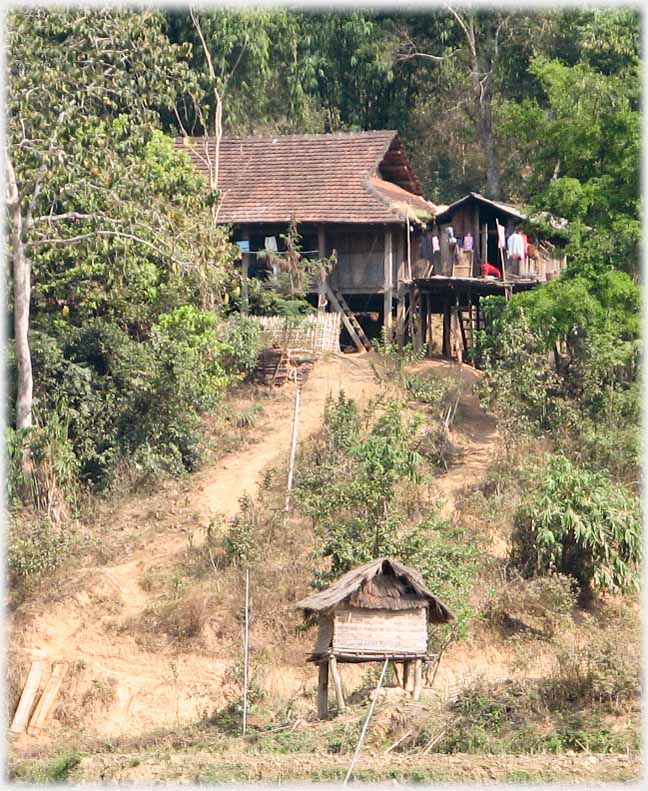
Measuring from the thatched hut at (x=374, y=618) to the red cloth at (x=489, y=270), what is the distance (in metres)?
14.6

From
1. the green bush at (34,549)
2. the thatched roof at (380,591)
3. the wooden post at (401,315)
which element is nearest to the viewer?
the thatched roof at (380,591)

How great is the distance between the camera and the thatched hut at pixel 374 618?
16.6 meters

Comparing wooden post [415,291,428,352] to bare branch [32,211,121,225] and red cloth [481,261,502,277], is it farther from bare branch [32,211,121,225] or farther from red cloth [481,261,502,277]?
bare branch [32,211,121,225]

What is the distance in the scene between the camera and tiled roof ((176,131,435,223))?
101ft

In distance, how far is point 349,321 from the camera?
30.8 meters

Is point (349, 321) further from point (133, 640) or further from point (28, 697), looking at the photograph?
point (28, 697)

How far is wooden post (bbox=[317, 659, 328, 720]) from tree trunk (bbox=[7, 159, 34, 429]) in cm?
779

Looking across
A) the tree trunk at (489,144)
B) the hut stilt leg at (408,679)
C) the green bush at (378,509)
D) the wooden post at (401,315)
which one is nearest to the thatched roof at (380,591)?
the hut stilt leg at (408,679)

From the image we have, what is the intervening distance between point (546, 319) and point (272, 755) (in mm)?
11643

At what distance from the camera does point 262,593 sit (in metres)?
21.5

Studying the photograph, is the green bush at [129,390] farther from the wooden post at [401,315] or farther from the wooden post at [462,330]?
the wooden post at [462,330]

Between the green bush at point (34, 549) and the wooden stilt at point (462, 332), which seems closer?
the green bush at point (34, 549)

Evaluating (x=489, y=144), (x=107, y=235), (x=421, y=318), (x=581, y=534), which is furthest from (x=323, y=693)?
(x=489, y=144)

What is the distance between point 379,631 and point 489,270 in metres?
15.1
